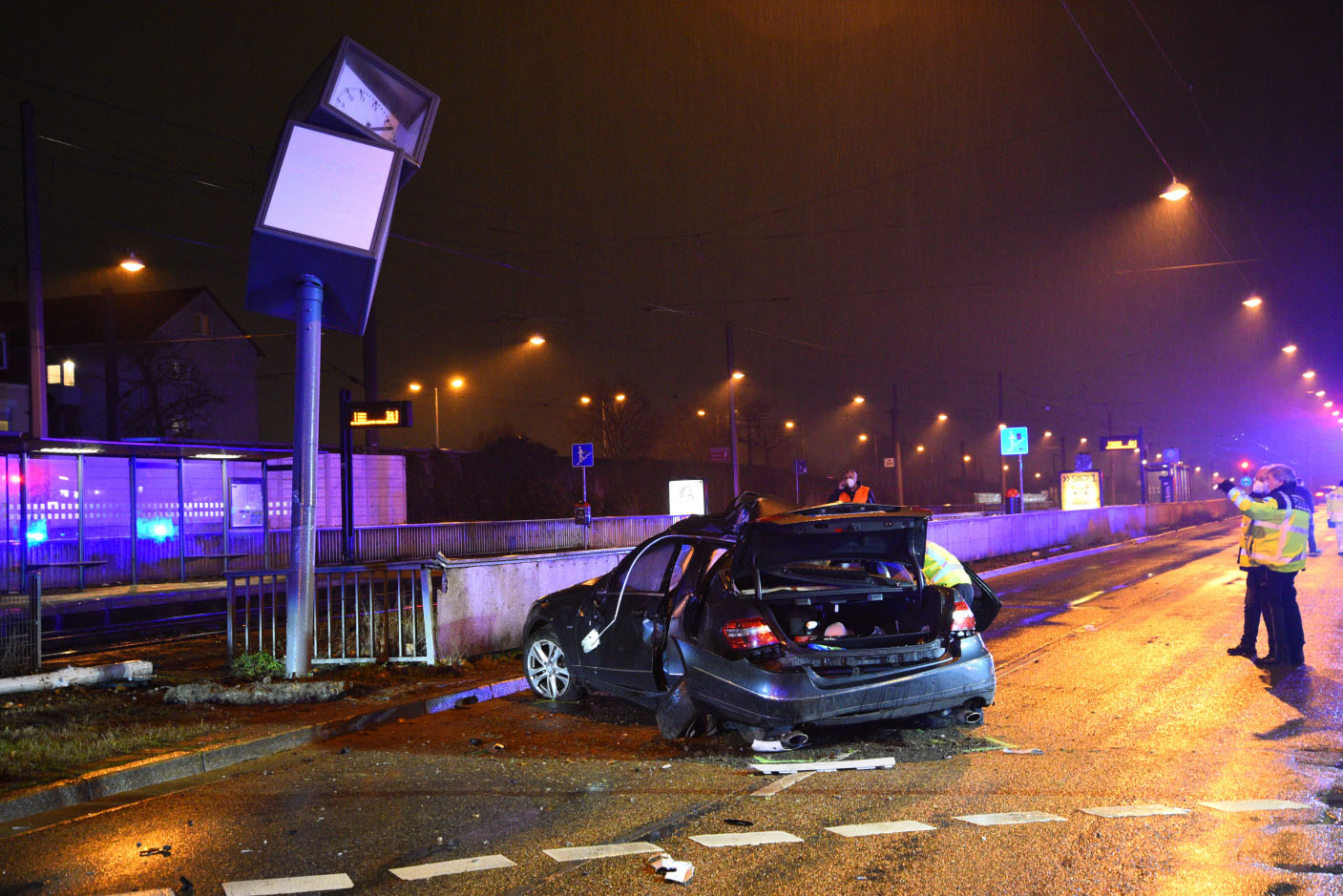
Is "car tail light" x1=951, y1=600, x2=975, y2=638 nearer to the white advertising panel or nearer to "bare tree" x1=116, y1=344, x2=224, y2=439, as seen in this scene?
the white advertising panel

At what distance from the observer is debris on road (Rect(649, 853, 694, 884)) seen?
4328mm

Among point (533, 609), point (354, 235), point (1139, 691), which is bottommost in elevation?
point (1139, 691)

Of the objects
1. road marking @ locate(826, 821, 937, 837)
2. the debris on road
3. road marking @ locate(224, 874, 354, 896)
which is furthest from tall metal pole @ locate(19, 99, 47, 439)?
road marking @ locate(826, 821, 937, 837)

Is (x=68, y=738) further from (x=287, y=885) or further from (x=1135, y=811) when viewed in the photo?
(x=1135, y=811)

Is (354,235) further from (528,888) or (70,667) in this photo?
(528,888)

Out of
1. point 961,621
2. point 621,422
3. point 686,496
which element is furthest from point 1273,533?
point 621,422

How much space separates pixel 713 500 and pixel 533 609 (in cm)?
4699

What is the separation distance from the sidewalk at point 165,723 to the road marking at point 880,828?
4.30 metres

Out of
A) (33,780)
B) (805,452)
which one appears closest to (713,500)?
(805,452)

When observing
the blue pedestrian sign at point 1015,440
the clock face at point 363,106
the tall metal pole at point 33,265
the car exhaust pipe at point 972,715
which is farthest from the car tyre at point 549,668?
the blue pedestrian sign at point 1015,440

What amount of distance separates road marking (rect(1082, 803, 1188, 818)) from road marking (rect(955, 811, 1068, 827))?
9.4 inches

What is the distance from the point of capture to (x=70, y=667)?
380 inches

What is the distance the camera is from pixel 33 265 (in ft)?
65.2

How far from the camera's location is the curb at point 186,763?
5.88m
